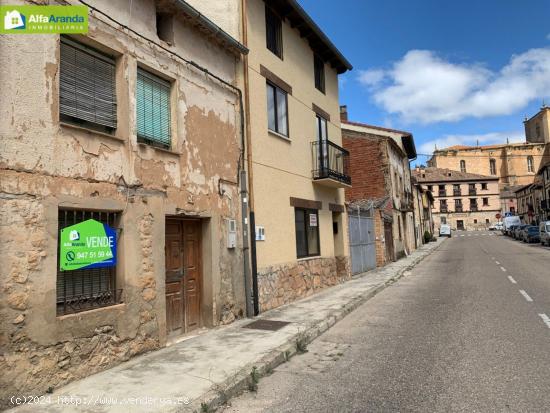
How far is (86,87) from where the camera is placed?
19.2 feet

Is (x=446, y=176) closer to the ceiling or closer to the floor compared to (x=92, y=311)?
closer to the ceiling

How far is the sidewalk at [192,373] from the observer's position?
4.39 meters

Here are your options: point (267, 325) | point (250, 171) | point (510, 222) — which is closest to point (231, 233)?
point (250, 171)

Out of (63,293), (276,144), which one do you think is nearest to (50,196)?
(63,293)

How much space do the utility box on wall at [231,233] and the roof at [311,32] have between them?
5.92 metres

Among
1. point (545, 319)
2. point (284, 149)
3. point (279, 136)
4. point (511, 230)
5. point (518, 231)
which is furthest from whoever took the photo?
point (511, 230)

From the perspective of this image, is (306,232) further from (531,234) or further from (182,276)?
(531,234)

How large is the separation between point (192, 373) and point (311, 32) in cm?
1057

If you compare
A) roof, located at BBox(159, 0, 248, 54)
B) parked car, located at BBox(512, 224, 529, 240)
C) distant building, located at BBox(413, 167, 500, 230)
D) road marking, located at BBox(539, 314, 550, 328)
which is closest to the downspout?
roof, located at BBox(159, 0, 248, 54)

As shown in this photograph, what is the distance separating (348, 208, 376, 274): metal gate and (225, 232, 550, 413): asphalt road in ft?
22.6

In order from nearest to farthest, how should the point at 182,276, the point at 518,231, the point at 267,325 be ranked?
the point at 182,276
the point at 267,325
the point at 518,231

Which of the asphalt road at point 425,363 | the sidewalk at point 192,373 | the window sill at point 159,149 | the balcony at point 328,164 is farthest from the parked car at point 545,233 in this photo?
the window sill at point 159,149

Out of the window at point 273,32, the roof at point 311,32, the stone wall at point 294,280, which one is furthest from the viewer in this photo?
the roof at point 311,32

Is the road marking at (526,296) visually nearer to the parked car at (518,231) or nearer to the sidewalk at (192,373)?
the sidewalk at (192,373)
